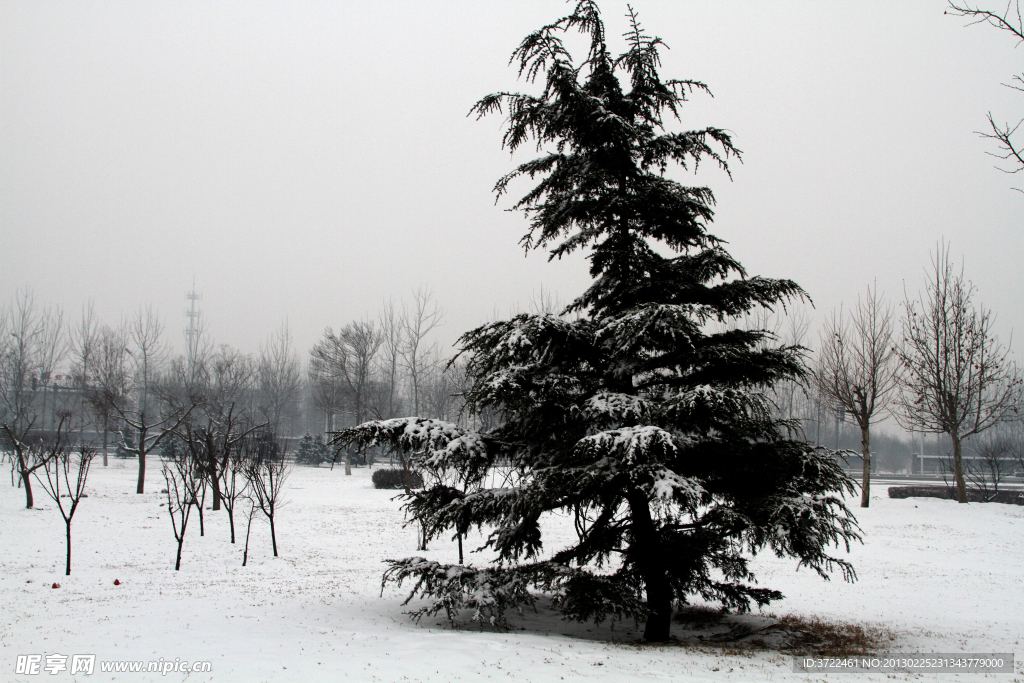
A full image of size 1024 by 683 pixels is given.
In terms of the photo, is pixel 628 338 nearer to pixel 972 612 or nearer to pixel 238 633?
pixel 238 633

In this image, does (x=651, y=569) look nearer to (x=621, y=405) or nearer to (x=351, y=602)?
(x=621, y=405)

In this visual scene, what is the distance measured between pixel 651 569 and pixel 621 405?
2034mm

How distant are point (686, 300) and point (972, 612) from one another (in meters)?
7.38

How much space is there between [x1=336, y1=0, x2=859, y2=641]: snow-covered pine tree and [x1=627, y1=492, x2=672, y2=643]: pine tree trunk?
0.07 ft

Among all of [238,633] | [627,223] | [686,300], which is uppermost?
[627,223]

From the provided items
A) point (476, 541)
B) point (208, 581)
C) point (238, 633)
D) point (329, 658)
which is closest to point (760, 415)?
point (329, 658)

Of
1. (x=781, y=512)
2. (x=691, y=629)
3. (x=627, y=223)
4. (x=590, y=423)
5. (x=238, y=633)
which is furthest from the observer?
(x=691, y=629)

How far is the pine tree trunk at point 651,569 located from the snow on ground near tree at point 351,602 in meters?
0.48

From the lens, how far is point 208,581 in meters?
10.3

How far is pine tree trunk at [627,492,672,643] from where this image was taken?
6664 millimetres

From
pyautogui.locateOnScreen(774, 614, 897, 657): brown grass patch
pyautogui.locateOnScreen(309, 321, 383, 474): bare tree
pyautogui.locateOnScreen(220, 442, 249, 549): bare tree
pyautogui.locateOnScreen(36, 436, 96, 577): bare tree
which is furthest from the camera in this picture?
pyautogui.locateOnScreen(309, 321, 383, 474): bare tree

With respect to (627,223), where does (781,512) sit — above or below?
below

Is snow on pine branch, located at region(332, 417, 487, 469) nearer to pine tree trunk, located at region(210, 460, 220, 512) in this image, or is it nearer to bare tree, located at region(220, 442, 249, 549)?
bare tree, located at region(220, 442, 249, 549)

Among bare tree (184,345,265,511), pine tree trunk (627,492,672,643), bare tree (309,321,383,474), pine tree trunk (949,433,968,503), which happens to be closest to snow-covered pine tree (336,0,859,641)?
pine tree trunk (627,492,672,643)
